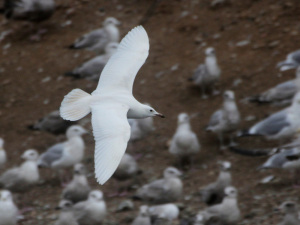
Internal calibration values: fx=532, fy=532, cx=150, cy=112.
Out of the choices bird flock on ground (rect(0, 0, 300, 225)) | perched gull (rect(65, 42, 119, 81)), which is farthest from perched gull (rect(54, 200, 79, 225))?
perched gull (rect(65, 42, 119, 81))

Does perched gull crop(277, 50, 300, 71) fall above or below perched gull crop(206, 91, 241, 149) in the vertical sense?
above

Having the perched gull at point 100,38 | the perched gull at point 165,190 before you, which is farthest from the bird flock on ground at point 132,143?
the perched gull at point 100,38

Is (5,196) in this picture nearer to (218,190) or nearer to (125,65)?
(125,65)

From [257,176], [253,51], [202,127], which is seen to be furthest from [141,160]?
[253,51]

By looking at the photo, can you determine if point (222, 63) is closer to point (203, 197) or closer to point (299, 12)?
point (299, 12)

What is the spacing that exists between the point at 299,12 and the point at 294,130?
321 centimetres

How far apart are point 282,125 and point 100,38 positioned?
3.90 meters

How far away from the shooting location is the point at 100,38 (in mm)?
9023

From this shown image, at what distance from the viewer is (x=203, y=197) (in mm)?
5926

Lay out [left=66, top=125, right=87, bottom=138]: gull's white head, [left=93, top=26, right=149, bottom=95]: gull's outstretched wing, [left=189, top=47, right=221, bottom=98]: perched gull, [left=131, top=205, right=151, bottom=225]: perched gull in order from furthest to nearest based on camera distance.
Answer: [left=189, top=47, right=221, bottom=98]: perched gull
[left=66, top=125, right=87, bottom=138]: gull's white head
[left=131, top=205, right=151, bottom=225]: perched gull
[left=93, top=26, right=149, bottom=95]: gull's outstretched wing

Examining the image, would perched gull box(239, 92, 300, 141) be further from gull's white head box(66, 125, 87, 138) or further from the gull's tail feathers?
the gull's tail feathers

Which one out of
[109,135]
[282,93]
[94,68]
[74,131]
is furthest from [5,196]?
[282,93]

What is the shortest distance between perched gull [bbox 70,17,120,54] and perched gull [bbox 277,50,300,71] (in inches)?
112

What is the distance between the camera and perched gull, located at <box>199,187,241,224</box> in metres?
5.35
